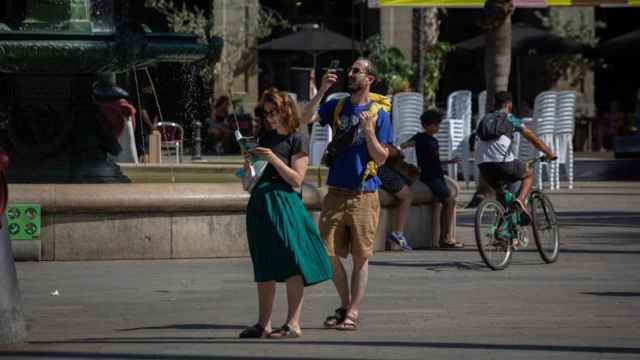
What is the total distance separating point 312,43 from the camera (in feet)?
119

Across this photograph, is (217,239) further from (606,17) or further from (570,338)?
(606,17)

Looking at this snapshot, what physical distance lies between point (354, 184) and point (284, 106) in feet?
2.88

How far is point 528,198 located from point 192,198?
3.15m

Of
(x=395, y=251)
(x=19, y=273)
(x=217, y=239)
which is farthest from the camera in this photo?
(x=395, y=251)

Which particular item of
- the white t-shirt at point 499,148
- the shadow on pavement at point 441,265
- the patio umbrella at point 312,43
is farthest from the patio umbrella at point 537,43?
the shadow on pavement at point 441,265

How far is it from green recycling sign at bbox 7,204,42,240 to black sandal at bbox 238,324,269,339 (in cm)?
454

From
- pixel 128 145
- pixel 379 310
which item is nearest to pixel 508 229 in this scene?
pixel 379 310

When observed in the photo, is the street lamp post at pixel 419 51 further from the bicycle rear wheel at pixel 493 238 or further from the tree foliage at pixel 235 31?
the bicycle rear wheel at pixel 493 238

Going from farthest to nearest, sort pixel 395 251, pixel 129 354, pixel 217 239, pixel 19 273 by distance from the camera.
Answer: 1. pixel 395 251
2. pixel 217 239
3. pixel 19 273
4. pixel 129 354

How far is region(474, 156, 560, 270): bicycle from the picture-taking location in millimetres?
14477

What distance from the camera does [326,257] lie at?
404 inches

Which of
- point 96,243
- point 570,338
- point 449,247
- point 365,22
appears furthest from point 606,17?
point 570,338

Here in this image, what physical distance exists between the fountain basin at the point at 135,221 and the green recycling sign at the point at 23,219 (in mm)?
60

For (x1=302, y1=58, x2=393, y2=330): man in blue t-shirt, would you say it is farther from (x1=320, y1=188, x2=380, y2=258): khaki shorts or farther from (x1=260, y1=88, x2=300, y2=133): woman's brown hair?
(x1=260, y1=88, x2=300, y2=133): woman's brown hair
